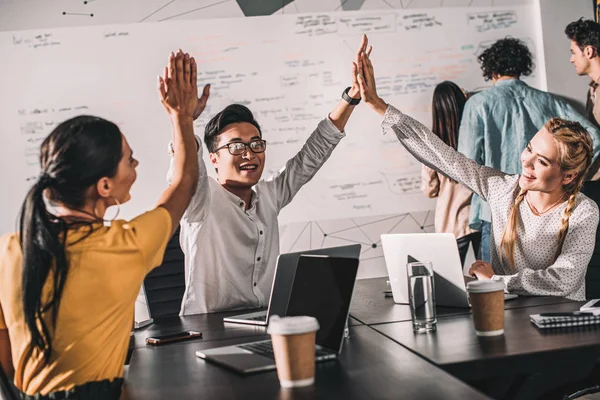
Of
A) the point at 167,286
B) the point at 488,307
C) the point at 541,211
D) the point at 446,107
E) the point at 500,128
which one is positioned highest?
the point at 446,107

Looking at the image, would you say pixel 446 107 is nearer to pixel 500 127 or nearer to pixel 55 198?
pixel 500 127

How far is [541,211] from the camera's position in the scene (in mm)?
2471

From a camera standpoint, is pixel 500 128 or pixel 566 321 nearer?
pixel 566 321

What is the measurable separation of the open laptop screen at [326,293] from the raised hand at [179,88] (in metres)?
0.48

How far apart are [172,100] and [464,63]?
10.1 feet

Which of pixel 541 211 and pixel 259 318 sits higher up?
pixel 541 211

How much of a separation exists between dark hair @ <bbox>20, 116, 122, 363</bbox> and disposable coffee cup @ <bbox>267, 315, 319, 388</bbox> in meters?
0.44

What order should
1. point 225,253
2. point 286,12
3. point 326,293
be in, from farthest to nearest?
point 286,12
point 225,253
point 326,293

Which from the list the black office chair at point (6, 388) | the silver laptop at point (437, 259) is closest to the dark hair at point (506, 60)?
the silver laptop at point (437, 259)

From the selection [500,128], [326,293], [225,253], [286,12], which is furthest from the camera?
[286,12]

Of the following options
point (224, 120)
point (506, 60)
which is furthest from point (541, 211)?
point (506, 60)

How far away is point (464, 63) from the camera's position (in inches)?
179

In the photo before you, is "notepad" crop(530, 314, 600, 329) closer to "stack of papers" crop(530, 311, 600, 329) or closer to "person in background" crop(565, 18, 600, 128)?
"stack of papers" crop(530, 311, 600, 329)

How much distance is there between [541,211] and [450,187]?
1.66 meters
